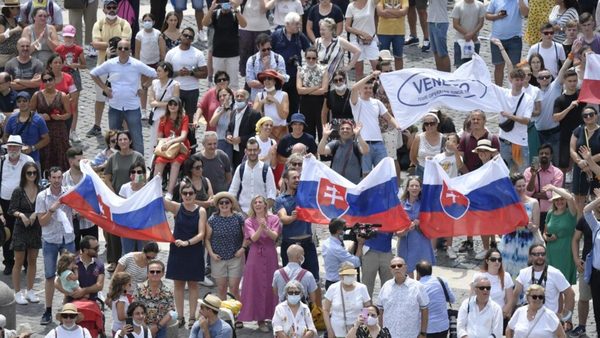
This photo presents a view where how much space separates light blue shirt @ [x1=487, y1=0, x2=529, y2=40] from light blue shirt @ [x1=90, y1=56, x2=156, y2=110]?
5.25 meters

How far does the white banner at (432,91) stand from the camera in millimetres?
26812

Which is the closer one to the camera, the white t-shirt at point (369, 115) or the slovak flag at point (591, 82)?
the white t-shirt at point (369, 115)

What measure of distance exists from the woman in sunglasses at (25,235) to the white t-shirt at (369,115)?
4428 mm

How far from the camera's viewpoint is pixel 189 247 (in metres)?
25.2

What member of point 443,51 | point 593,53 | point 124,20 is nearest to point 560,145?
point 593,53

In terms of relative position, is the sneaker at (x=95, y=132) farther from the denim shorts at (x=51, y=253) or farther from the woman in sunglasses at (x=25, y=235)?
the denim shorts at (x=51, y=253)

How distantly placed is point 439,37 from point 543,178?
616 cm

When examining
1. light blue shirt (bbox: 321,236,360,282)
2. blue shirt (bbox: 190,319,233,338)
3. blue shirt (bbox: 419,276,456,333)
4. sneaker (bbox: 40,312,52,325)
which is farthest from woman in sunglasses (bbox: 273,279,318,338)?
sneaker (bbox: 40,312,52,325)

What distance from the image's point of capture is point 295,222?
82.6 feet

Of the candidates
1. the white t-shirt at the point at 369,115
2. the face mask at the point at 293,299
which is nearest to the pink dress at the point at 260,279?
the face mask at the point at 293,299

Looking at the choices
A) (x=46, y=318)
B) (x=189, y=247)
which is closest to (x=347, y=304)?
(x=189, y=247)

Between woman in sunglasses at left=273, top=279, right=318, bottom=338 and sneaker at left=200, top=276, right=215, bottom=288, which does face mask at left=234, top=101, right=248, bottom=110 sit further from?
woman in sunglasses at left=273, top=279, right=318, bottom=338

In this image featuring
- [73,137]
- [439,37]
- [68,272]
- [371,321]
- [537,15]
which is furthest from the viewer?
[439,37]

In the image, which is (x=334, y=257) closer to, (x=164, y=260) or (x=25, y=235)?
(x=164, y=260)
